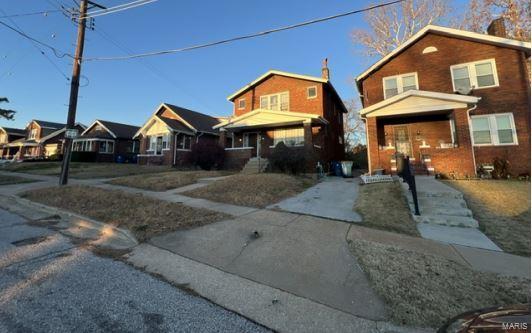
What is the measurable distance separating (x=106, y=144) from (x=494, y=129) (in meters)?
37.0

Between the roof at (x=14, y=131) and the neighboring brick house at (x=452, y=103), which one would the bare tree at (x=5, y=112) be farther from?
the roof at (x=14, y=131)

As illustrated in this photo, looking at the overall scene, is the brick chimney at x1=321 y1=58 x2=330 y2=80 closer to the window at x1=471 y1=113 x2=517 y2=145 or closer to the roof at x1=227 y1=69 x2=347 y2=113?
the roof at x1=227 y1=69 x2=347 y2=113

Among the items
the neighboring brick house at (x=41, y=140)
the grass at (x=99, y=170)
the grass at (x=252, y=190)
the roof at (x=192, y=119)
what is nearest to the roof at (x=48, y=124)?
the neighboring brick house at (x=41, y=140)

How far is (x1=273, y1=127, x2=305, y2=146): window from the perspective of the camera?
1795cm

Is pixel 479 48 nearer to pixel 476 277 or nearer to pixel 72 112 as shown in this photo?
pixel 476 277

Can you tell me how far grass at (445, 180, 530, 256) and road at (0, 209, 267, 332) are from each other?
5985 mm

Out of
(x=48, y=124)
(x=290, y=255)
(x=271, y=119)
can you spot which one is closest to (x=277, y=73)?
(x=271, y=119)

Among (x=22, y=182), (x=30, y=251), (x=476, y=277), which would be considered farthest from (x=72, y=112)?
(x=476, y=277)

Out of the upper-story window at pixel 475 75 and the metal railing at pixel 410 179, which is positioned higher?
the upper-story window at pixel 475 75

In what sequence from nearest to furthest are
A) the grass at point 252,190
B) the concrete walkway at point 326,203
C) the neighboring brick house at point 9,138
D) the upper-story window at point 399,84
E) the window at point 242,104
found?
the concrete walkway at point 326,203 → the grass at point 252,190 → the upper-story window at point 399,84 → the window at point 242,104 → the neighboring brick house at point 9,138

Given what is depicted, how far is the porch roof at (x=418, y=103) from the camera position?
11789 mm

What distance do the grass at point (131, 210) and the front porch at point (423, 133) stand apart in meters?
8.58

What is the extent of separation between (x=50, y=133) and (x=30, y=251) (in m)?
50.2

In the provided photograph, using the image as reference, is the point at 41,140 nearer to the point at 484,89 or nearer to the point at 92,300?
the point at 92,300
